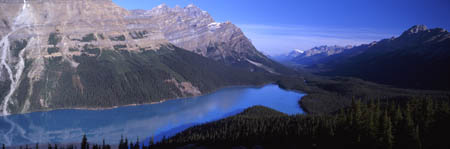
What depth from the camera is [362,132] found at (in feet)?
162

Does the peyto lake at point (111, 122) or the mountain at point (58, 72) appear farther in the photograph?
the mountain at point (58, 72)

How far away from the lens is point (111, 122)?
398 feet

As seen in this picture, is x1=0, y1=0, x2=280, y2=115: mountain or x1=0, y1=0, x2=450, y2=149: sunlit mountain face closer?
x1=0, y1=0, x2=450, y2=149: sunlit mountain face

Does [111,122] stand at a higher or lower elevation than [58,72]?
lower

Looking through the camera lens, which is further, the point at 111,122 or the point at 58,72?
the point at 58,72

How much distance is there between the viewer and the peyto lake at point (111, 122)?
10262 centimetres

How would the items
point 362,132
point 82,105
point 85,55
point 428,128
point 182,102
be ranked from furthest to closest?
1. point 85,55
2. point 182,102
3. point 82,105
4. point 428,128
5. point 362,132

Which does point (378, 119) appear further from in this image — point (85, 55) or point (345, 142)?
point (85, 55)

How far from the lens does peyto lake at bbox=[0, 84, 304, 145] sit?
103 meters

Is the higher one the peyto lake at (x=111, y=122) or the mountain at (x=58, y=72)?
the mountain at (x=58, y=72)

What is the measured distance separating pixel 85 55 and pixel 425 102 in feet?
568

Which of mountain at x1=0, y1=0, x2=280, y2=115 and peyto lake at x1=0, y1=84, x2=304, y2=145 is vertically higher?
mountain at x1=0, y1=0, x2=280, y2=115

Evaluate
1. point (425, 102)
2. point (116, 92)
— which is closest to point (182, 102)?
point (116, 92)

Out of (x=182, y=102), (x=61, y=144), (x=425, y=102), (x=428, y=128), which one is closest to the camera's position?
(x=428, y=128)
